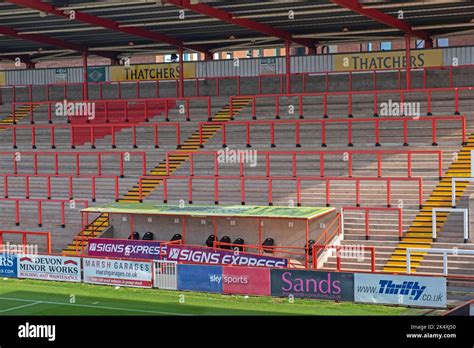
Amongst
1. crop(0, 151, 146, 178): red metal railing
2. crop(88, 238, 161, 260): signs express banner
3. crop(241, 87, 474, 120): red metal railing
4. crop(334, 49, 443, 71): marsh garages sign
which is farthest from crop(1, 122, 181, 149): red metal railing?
crop(88, 238, 161, 260): signs express banner

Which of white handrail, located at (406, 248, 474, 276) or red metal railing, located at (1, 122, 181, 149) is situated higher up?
red metal railing, located at (1, 122, 181, 149)

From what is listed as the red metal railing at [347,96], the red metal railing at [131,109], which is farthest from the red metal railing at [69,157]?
the red metal railing at [347,96]

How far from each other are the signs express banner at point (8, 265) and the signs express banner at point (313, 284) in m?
9.04

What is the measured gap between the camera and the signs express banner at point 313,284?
2480 cm

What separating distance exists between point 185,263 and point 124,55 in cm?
2371

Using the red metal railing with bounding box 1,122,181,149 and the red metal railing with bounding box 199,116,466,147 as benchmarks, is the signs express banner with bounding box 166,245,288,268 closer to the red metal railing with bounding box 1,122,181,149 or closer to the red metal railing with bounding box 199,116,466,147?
the red metal railing with bounding box 199,116,466,147

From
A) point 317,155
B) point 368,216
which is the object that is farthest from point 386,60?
point 368,216

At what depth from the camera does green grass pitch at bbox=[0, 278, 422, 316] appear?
2412 centimetres

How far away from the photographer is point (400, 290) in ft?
79.0

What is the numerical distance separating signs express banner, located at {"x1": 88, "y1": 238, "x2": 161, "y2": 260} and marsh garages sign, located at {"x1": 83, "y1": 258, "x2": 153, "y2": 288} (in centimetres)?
153

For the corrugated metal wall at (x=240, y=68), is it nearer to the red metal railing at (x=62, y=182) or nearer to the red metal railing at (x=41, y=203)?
the red metal railing at (x=62, y=182)

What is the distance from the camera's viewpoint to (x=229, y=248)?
2939 cm

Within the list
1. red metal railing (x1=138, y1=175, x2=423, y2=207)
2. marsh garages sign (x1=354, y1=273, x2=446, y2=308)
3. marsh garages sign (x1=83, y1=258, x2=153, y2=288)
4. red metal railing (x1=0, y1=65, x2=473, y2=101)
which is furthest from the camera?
red metal railing (x1=0, y1=65, x2=473, y2=101)

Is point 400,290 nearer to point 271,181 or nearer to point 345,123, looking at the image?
point 271,181
